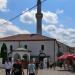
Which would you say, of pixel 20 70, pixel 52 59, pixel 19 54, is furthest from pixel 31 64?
pixel 52 59

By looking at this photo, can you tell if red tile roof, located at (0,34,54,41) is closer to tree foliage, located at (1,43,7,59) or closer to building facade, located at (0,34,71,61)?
building facade, located at (0,34,71,61)

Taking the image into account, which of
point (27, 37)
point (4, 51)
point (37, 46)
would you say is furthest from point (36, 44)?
point (4, 51)

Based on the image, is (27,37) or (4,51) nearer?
(4,51)

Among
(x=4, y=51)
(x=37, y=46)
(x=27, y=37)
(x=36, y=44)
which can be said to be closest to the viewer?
(x=4, y=51)

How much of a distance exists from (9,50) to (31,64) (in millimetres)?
86021

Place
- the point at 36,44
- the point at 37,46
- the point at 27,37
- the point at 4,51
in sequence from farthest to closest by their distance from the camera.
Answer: the point at 27,37 → the point at 36,44 → the point at 37,46 → the point at 4,51

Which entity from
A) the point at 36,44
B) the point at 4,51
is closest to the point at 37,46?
the point at 36,44

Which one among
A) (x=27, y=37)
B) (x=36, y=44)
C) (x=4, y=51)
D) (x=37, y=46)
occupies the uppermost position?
(x=27, y=37)

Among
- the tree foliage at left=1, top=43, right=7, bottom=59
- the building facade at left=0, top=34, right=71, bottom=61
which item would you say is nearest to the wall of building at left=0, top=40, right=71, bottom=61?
the building facade at left=0, top=34, right=71, bottom=61

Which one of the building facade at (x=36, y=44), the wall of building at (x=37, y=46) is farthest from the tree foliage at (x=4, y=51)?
the wall of building at (x=37, y=46)

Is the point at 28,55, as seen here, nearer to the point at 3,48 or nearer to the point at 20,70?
the point at 3,48

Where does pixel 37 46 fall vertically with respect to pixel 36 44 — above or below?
below

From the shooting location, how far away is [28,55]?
341 ft

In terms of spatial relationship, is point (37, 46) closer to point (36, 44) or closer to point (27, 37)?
point (36, 44)
